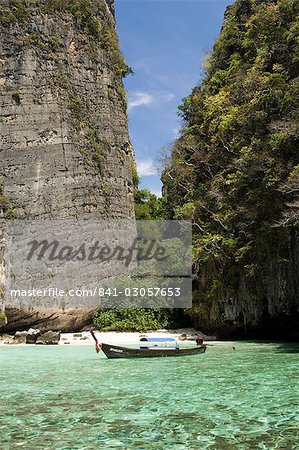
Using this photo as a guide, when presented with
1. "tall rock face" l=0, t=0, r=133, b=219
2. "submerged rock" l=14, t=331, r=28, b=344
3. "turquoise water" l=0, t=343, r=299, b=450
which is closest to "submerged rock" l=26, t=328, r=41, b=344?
"submerged rock" l=14, t=331, r=28, b=344

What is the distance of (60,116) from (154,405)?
20.7 metres

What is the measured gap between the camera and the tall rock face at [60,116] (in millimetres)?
24078

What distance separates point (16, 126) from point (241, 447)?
22.4 m

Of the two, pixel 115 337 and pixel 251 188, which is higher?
pixel 251 188

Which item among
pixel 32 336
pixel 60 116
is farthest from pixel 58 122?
pixel 32 336

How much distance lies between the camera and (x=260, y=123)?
1741cm

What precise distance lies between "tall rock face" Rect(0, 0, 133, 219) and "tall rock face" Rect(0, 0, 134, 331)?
0.05m

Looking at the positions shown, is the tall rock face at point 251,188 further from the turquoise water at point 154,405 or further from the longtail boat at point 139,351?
the turquoise water at point 154,405

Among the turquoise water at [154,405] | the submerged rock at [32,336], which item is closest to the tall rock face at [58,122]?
the submerged rock at [32,336]

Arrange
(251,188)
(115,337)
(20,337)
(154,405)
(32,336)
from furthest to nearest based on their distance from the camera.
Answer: (115,337) < (20,337) < (32,336) < (251,188) < (154,405)

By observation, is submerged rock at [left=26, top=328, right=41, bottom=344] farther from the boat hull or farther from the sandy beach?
the boat hull

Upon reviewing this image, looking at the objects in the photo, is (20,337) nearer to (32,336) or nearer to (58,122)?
(32,336)

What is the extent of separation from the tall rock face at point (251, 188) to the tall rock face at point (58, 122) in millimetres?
4935

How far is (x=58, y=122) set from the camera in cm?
2509
